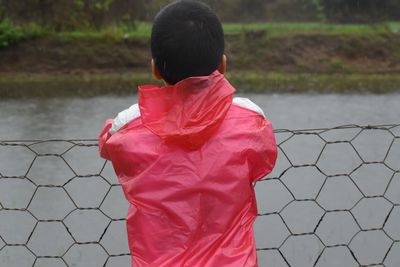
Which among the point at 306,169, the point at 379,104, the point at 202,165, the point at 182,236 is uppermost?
the point at 202,165

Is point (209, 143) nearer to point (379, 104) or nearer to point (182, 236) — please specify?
point (182, 236)

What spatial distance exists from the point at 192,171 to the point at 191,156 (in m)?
0.04

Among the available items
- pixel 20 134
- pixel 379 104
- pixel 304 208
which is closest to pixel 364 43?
pixel 379 104

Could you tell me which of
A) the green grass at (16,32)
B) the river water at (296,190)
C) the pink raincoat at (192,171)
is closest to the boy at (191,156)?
the pink raincoat at (192,171)

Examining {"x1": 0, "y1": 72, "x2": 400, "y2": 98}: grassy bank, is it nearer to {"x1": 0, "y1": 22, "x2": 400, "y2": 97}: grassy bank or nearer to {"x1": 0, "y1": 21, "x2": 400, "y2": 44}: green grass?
{"x1": 0, "y1": 22, "x2": 400, "y2": 97}: grassy bank

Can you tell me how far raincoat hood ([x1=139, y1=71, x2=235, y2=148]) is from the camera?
1.82 meters

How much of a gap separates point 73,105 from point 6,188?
9.37ft

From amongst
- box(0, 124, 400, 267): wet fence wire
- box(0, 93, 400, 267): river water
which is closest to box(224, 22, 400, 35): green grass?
box(0, 93, 400, 267): river water

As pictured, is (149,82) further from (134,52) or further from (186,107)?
(186,107)

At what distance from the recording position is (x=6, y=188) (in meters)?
4.73

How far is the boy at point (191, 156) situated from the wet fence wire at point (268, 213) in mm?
1309

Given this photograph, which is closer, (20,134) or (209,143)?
(209,143)

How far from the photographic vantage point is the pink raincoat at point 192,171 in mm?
1828

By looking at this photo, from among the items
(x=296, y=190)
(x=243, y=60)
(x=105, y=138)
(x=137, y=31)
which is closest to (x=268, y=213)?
(x=296, y=190)
